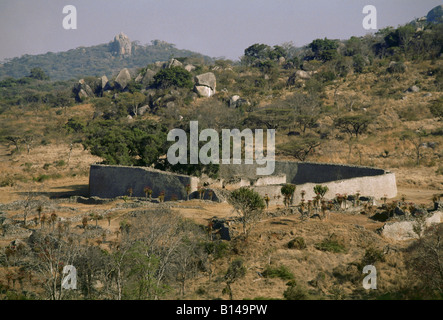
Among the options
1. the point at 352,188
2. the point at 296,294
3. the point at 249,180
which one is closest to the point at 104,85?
the point at 249,180

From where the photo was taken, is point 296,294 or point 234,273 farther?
point 234,273

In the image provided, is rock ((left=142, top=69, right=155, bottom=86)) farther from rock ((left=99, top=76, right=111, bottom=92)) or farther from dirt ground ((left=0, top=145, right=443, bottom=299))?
dirt ground ((left=0, top=145, right=443, bottom=299))

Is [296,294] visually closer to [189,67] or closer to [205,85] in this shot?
[205,85]

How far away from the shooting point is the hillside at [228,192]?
621 inches

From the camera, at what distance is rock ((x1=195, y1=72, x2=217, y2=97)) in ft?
256

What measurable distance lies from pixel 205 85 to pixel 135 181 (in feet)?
166

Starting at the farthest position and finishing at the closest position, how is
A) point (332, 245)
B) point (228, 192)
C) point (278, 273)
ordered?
1. point (228, 192)
2. point (332, 245)
3. point (278, 273)

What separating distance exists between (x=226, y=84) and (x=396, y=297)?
235 ft

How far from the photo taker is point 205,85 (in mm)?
79062

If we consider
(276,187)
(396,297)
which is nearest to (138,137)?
(276,187)

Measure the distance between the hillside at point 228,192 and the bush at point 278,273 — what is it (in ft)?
0.28

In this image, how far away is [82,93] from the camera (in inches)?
3573

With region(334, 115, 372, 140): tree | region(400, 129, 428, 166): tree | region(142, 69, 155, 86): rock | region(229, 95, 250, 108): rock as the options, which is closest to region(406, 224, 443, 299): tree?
region(400, 129, 428, 166): tree
